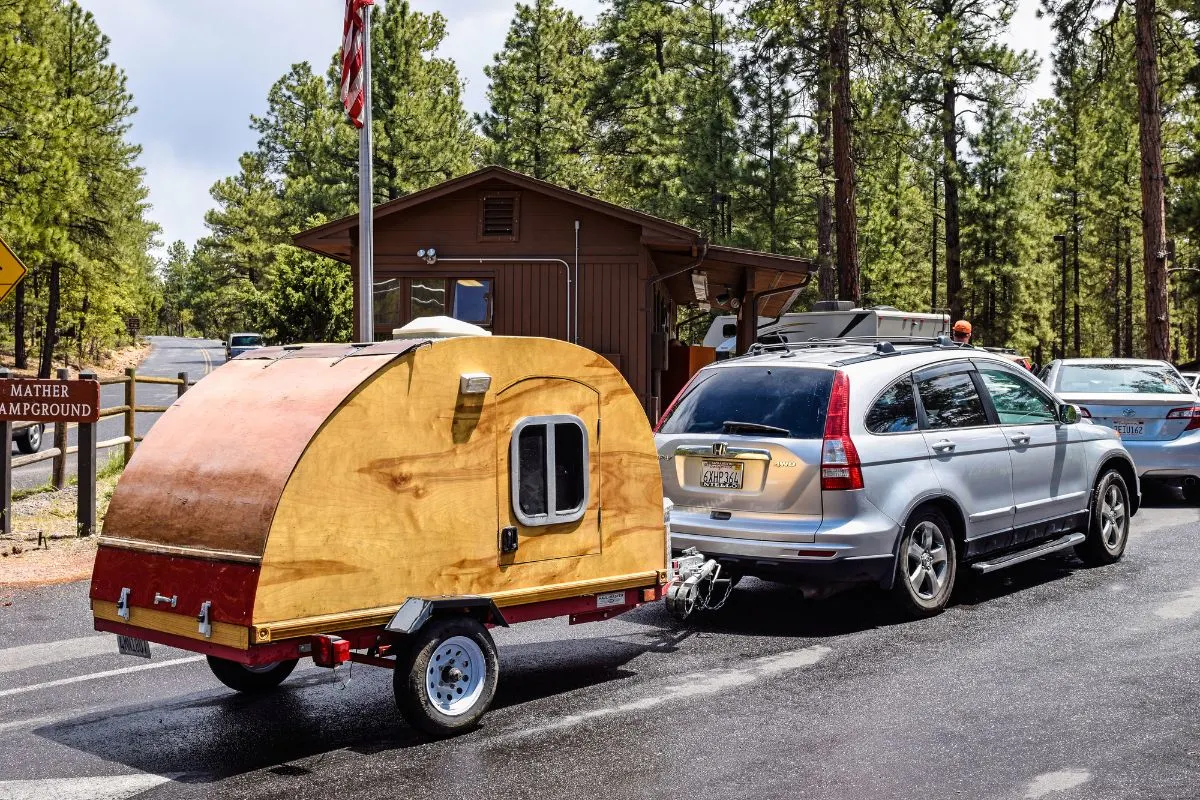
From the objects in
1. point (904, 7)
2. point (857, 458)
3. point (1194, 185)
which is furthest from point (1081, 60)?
point (857, 458)

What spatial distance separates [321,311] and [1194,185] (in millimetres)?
30326

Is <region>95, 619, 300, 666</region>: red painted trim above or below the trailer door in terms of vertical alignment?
below

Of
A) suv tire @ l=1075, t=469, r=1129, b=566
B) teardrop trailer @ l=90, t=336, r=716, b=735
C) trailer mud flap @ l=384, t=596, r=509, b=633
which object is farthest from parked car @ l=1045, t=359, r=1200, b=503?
trailer mud flap @ l=384, t=596, r=509, b=633

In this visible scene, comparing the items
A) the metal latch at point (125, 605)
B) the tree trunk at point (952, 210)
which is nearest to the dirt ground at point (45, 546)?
the metal latch at point (125, 605)

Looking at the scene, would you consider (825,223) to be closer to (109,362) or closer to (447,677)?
(447,677)

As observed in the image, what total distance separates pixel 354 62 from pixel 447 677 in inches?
476

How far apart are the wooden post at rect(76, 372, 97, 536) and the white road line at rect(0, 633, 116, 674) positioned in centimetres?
434

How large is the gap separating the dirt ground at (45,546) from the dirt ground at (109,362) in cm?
3142

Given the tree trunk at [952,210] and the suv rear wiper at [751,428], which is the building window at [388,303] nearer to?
the suv rear wiper at [751,428]

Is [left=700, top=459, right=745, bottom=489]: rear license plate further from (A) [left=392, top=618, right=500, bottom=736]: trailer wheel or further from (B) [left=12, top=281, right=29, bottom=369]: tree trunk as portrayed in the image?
(B) [left=12, top=281, right=29, bottom=369]: tree trunk

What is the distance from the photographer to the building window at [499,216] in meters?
19.0

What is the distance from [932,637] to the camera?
761cm

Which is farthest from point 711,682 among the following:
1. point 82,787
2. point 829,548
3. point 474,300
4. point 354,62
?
point 474,300

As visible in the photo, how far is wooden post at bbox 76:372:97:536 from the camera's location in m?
12.0
